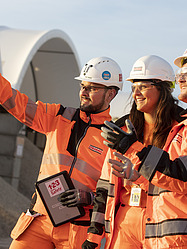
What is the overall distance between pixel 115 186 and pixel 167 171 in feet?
2.16

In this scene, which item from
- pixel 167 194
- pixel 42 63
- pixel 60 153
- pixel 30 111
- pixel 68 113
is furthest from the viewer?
pixel 42 63

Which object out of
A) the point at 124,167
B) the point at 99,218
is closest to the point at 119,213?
the point at 99,218

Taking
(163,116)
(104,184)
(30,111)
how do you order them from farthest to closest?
(30,111) < (104,184) < (163,116)

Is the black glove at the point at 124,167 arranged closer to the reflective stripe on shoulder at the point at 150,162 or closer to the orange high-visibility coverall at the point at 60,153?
the reflective stripe on shoulder at the point at 150,162

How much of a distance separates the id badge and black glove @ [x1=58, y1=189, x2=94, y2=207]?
34.5 inches

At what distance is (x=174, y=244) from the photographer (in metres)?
3.04

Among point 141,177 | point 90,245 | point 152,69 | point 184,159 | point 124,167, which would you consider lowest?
point 90,245

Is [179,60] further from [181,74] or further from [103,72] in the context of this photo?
[103,72]

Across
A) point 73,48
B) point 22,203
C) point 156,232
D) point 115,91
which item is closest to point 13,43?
point 73,48

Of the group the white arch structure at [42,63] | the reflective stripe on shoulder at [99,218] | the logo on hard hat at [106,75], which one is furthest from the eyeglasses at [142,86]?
the white arch structure at [42,63]

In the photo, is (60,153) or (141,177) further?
(60,153)

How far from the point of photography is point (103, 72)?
485 cm

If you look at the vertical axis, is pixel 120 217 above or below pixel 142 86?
below

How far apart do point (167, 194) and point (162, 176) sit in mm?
190
